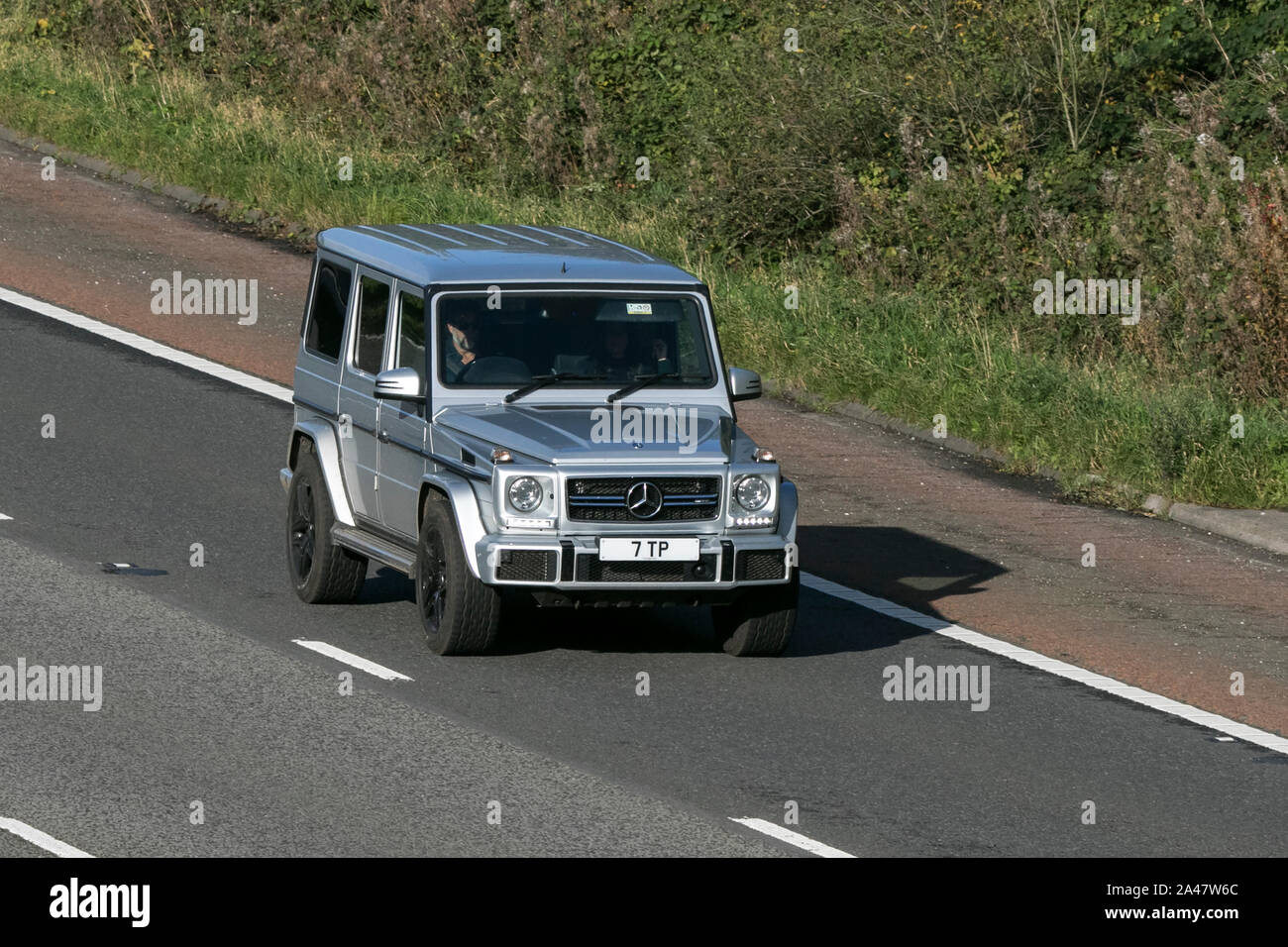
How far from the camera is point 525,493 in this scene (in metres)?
11.2

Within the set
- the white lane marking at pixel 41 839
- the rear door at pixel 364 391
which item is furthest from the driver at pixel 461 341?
the white lane marking at pixel 41 839

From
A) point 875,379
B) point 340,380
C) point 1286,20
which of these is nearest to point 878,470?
point 875,379

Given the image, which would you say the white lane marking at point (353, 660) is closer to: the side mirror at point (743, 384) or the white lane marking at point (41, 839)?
the side mirror at point (743, 384)

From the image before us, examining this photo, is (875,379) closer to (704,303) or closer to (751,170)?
(751,170)

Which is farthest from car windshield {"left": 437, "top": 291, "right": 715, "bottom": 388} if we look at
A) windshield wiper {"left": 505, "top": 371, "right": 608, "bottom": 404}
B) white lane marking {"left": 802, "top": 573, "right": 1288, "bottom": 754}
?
white lane marking {"left": 802, "top": 573, "right": 1288, "bottom": 754}

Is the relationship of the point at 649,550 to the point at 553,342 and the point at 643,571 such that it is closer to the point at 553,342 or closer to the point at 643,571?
the point at 643,571

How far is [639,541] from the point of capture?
1116 cm

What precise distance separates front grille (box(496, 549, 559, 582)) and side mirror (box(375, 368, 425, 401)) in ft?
3.78

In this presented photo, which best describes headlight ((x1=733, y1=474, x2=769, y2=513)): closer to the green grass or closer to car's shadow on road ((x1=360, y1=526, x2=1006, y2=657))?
car's shadow on road ((x1=360, y1=526, x2=1006, y2=657))

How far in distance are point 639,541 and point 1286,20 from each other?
14004mm

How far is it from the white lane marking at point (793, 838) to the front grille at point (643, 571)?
6.75 ft

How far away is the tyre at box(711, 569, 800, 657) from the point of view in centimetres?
1176

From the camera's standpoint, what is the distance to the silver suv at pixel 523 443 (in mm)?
11180

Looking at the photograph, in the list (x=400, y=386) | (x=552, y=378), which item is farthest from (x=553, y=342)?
(x=400, y=386)
